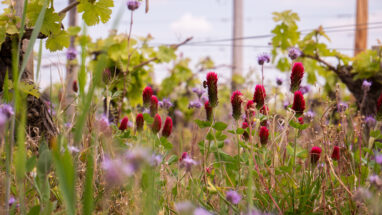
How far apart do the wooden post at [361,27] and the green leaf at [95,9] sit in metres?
4.11

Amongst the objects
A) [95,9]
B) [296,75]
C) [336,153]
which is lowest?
[336,153]

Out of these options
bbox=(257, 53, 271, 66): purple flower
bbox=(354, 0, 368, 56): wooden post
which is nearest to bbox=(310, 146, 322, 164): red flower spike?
bbox=(257, 53, 271, 66): purple flower

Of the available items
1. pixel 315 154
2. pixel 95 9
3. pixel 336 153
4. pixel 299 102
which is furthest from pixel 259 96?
pixel 95 9

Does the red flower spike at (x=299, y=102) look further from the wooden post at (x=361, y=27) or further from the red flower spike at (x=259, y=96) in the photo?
the wooden post at (x=361, y=27)

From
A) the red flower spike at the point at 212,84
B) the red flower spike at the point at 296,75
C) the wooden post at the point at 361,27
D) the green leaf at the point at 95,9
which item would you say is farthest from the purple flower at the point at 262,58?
the wooden post at the point at 361,27

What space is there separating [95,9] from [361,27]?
4.40m

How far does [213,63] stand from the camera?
6422 mm

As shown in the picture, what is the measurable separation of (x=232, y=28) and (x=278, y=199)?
18.7 ft

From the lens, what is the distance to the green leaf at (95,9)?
5.21ft

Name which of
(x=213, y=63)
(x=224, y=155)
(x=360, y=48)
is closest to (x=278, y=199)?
(x=224, y=155)

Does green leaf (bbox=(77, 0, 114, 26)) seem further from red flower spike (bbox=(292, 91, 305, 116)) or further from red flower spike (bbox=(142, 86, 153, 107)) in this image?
red flower spike (bbox=(292, 91, 305, 116))

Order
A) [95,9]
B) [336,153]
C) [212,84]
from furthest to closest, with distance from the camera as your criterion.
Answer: [95,9], [336,153], [212,84]

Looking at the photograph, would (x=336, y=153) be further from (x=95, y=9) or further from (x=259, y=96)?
(x=95, y=9)

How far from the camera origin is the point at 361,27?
5.12m
